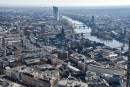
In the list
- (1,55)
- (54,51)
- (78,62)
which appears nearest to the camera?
(78,62)

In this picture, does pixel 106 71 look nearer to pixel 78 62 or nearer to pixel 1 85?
pixel 78 62

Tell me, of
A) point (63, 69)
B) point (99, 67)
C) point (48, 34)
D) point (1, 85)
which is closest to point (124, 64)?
point (99, 67)

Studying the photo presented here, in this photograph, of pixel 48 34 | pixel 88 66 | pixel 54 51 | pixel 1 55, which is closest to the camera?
pixel 88 66

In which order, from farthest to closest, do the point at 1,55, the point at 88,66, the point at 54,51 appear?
the point at 54,51 → the point at 1,55 → the point at 88,66

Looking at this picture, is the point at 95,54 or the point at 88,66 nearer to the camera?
the point at 88,66

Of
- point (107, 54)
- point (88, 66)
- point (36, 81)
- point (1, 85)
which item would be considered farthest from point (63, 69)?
point (107, 54)

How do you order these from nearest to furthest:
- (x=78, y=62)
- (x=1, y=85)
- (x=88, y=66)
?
(x=1, y=85) < (x=88, y=66) < (x=78, y=62)

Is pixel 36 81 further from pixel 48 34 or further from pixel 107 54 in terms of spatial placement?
pixel 48 34

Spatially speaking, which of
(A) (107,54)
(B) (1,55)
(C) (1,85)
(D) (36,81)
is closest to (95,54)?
(A) (107,54)

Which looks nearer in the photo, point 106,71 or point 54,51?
point 106,71
